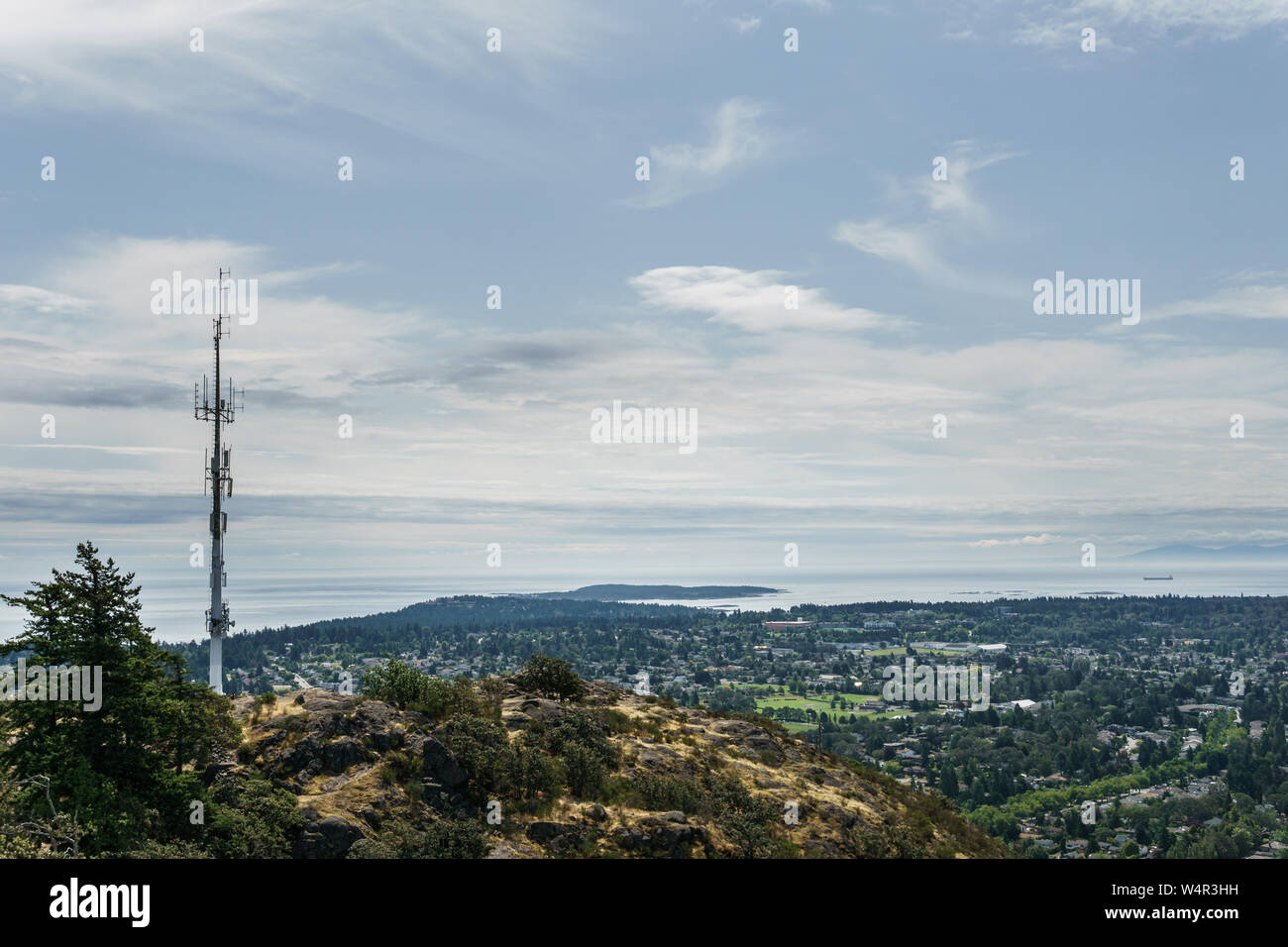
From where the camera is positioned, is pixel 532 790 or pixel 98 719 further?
pixel 532 790

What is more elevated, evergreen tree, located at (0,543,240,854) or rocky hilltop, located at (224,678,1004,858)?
evergreen tree, located at (0,543,240,854)

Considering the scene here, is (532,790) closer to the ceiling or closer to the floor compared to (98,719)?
closer to the floor

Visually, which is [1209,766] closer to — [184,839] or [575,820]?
[575,820]

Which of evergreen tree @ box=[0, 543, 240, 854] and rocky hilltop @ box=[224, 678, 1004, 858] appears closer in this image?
evergreen tree @ box=[0, 543, 240, 854]

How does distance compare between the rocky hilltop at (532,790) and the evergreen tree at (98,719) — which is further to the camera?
the rocky hilltop at (532,790)

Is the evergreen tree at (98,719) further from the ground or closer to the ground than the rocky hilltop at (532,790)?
further from the ground
